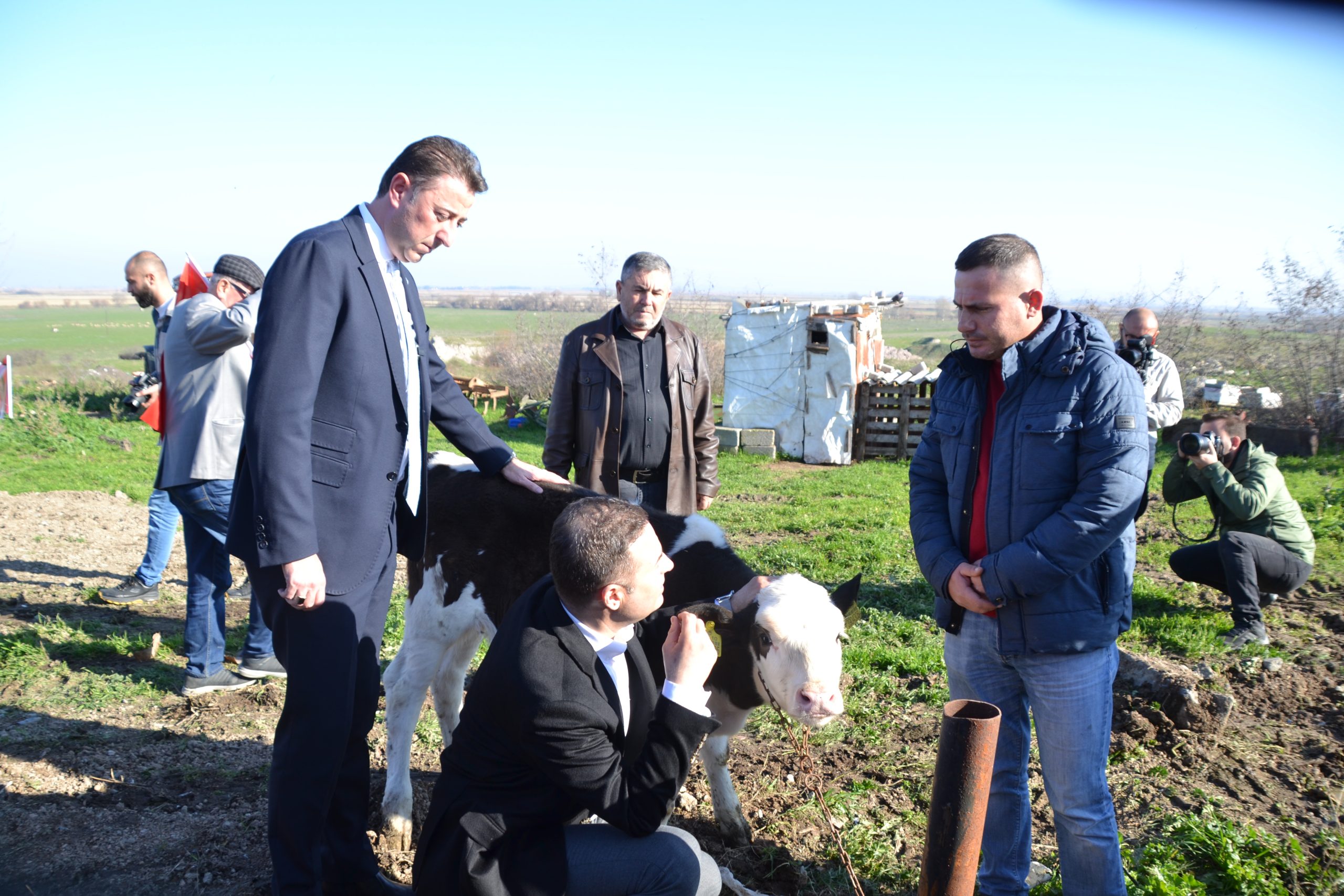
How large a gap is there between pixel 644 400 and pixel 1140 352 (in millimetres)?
4128

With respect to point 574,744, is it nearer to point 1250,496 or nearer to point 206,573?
point 206,573

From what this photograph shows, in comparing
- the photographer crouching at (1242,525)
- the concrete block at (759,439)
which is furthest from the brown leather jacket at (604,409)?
the concrete block at (759,439)

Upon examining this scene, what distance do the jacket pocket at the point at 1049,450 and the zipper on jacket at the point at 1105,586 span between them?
287mm

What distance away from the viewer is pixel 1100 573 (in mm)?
2816

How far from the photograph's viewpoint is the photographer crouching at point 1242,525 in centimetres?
598

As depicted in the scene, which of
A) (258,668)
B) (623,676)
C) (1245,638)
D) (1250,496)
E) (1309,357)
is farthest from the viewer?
(1309,357)

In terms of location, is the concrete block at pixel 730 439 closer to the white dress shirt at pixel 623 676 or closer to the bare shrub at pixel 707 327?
the bare shrub at pixel 707 327

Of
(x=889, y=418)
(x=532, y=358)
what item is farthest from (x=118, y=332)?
(x=889, y=418)

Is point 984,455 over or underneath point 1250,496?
over

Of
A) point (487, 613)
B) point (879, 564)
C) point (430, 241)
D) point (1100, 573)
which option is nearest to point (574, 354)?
point (487, 613)

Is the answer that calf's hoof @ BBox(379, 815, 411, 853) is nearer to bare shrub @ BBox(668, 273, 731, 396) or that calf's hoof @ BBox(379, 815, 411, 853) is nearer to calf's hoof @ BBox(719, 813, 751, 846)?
A: calf's hoof @ BBox(719, 813, 751, 846)

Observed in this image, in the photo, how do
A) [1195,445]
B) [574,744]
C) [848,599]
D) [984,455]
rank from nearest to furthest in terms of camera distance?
1. [574,744]
2. [984,455]
3. [848,599]
4. [1195,445]

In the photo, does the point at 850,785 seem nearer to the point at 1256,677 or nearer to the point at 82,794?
the point at 1256,677

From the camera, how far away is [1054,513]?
2732 millimetres
